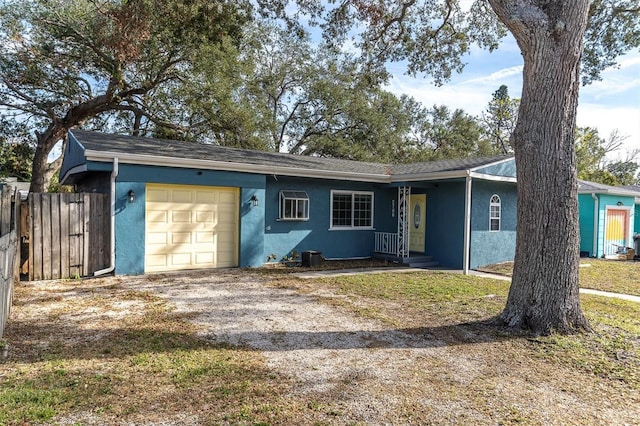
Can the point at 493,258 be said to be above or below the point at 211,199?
below

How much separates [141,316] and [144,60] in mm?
13769

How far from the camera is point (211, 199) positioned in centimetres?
1028

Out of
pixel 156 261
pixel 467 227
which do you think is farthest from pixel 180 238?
pixel 467 227

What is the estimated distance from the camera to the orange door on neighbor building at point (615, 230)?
1636 cm

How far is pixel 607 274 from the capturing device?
1146 centimetres

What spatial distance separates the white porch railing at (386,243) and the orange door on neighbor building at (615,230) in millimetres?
9372

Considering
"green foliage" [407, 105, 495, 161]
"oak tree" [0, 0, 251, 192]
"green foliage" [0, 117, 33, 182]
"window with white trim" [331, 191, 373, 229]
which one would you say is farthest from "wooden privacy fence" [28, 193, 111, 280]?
"green foliage" [407, 105, 495, 161]

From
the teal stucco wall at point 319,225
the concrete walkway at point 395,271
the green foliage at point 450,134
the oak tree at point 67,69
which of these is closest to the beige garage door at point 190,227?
the teal stucco wall at point 319,225

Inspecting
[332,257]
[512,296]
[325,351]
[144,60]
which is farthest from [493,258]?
[144,60]

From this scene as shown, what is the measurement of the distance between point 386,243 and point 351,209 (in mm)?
1515

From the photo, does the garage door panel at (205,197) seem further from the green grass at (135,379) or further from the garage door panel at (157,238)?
the green grass at (135,379)

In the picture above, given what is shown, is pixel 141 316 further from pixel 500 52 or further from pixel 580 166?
pixel 580 166

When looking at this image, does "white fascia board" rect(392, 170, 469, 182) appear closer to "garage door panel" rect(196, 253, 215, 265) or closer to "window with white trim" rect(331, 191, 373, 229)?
"window with white trim" rect(331, 191, 373, 229)

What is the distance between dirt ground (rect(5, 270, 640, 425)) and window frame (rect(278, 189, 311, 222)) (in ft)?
14.3
